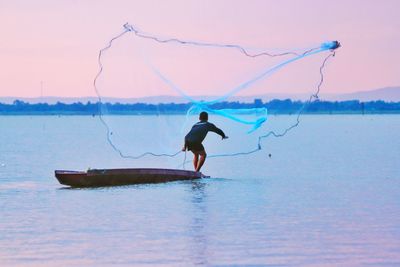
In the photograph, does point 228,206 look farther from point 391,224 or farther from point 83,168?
point 83,168

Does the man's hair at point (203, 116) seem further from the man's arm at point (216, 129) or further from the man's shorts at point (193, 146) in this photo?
the man's shorts at point (193, 146)

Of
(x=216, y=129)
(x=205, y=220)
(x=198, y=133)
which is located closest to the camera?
(x=205, y=220)

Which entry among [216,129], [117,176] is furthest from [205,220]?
[117,176]

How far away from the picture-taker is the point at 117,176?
98.3 feet

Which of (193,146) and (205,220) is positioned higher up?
(193,146)

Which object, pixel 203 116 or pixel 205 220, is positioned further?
pixel 203 116

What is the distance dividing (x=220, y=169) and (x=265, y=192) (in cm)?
1447

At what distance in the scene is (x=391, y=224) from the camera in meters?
22.9

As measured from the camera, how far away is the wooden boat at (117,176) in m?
29.4

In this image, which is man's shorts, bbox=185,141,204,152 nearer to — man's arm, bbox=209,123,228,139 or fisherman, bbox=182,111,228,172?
fisherman, bbox=182,111,228,172

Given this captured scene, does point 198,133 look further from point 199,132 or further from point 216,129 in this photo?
point 216,129

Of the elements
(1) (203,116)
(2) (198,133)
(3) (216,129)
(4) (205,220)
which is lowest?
(4) (205,220)

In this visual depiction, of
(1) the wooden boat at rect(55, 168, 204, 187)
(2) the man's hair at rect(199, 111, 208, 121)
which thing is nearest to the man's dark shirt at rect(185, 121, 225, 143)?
(2) the man's hair at rect(199, 111, 208, 121)

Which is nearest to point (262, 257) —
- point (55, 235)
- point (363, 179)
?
point (55, 235)
